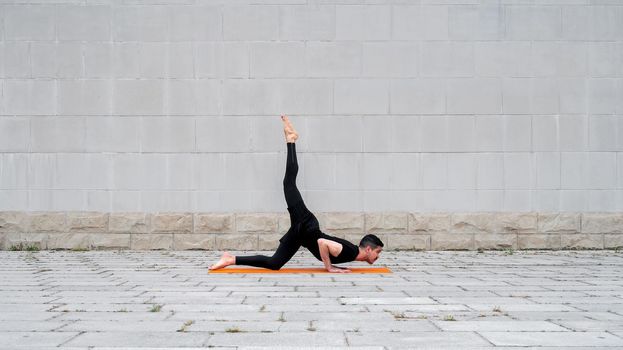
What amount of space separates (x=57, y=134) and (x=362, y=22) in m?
5.43

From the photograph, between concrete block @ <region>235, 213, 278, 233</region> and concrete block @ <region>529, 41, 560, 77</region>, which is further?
concrete block @ <region>529, 41, 560, 77</region>

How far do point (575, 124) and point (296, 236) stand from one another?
5.57 metres

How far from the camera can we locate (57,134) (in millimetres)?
10211

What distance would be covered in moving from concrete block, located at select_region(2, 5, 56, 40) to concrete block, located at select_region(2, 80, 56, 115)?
776 millimetres

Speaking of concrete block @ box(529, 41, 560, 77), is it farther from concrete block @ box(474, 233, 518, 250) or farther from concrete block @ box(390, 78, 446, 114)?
concrete block @ box(474, 233, 518, 250)

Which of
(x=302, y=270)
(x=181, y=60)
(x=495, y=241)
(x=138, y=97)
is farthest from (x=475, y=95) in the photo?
(x=138, y=97)

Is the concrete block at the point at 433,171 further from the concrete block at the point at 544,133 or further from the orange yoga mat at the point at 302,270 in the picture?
the orange yoga mat at the point at 302,270

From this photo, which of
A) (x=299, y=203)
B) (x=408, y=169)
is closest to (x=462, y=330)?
(x=299, y=203)

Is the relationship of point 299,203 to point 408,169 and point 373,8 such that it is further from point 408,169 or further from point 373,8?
point 373,8

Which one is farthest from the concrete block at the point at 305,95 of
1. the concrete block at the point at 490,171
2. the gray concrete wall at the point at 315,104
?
the concrete block at the point at 490,171

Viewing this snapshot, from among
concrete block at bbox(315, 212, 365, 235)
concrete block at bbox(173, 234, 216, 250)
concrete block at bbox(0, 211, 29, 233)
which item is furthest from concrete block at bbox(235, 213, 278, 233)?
concrete block at bbox(0, 211, 29, 233)

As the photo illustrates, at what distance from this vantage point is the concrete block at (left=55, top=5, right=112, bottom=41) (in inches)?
405

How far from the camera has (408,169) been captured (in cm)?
1022

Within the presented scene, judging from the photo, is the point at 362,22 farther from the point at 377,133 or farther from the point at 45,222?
the point at 45,222
